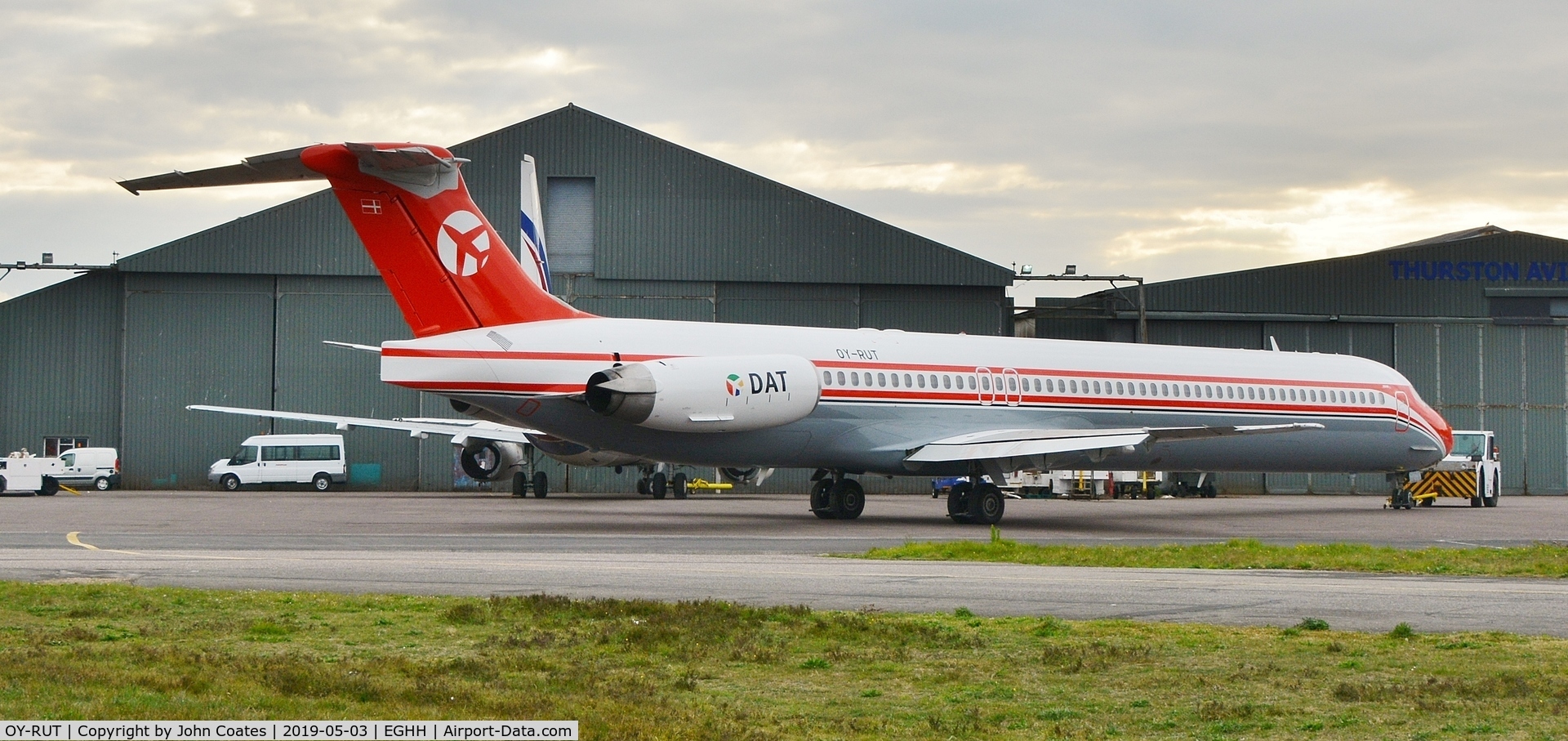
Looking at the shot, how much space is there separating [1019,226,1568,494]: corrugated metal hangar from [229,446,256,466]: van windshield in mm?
30132

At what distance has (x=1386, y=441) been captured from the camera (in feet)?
113

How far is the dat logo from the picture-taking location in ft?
80.2

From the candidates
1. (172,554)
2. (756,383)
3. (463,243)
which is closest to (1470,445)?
(756,383)

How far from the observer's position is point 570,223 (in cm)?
4853

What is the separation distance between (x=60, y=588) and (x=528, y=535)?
1035 cm

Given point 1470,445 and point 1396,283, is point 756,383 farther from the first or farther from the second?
point 1396,283

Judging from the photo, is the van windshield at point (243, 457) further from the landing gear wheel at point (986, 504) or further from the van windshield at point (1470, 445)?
the van windshield at point (1470, 445)

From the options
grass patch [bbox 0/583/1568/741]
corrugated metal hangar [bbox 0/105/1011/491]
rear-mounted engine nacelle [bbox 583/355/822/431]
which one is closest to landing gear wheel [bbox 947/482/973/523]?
rear-mounted engine nacelle [bbox 583/355/822/431]

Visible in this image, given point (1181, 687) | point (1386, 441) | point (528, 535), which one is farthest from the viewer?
point (1386, 441)

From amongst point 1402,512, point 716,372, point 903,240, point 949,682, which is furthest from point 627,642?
point 903,240

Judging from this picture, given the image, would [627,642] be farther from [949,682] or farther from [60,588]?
[60,588]

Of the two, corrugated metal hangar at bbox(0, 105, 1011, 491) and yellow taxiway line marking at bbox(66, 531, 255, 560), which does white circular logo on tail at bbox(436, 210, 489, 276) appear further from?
corrugated metal hangar at bbox(0, 105, 1011, 491)

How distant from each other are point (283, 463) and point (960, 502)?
93.9 feet

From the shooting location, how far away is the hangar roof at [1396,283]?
53.2 meters
